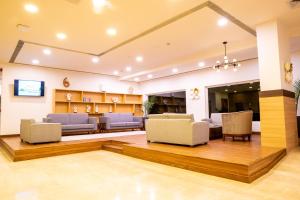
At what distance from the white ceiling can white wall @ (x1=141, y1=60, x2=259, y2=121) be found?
760mm

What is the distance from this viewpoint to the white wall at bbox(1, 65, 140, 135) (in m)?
7.55

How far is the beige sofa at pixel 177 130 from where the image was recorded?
430cm

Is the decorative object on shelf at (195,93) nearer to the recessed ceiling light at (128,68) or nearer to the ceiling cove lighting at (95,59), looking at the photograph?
the recessed ceiling light at (128,68)

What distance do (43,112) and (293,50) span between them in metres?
9.34

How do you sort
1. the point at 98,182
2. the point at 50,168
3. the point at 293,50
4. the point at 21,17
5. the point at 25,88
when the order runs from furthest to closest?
the point at 25,88 → the point at 293,50 → the point at 21,17 → the point at 50,168 → the point at 98,182

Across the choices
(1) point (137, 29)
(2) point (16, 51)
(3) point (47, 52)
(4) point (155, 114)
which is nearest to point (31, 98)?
(2) point (16, 51)

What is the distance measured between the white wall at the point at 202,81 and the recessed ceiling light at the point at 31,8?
6.58 meters

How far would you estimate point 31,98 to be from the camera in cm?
809

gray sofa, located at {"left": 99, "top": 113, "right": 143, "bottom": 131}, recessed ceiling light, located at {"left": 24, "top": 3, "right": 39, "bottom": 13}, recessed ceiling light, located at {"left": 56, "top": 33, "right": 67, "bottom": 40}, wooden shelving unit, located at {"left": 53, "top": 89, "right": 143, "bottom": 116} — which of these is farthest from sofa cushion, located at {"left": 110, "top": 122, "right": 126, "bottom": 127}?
recessed ceiling light, located at {"left": 24, "top": 3, "right": 39, "bottom": 13}

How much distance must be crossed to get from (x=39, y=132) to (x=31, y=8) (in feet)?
9.48

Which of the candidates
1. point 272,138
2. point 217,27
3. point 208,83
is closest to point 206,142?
point 272,138

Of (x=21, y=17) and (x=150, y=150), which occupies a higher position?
(x=21, y=17)

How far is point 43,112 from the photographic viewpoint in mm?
8352

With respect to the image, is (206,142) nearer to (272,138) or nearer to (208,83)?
(272,138)
